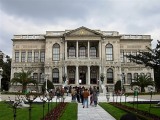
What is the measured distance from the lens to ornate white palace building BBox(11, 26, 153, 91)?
71438mm

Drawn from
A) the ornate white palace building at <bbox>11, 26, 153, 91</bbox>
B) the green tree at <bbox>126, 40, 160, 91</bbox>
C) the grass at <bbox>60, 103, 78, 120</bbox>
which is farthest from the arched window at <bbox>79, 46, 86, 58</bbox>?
the green tree at <bbox>126, 40, 160, 91</bbox>

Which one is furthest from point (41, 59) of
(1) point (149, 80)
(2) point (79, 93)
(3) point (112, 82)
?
(2) point (79, 93)

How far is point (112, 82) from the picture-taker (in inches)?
2842

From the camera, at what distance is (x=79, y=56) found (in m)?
74.0

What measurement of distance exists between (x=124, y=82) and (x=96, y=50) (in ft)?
32.3

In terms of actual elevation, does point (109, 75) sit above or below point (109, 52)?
below

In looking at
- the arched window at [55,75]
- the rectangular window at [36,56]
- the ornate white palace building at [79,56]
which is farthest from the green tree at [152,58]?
the rectangular window at [36,56]

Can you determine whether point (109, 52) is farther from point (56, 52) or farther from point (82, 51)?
point (56, 52)

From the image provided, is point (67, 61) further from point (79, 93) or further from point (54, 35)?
point (79, 93)

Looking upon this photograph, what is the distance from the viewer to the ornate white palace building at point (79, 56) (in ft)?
234

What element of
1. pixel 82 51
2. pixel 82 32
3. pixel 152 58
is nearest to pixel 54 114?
pixel 152 58

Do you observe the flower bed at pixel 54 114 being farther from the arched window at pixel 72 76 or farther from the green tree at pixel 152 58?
the arched window at pixel 72 76

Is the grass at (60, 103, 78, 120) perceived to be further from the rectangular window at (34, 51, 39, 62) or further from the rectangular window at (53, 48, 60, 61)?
the rectangular window at (34, 51, 39, 62)

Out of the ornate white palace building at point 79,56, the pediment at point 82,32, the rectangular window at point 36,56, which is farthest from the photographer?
the rectangular window at point 36,56
